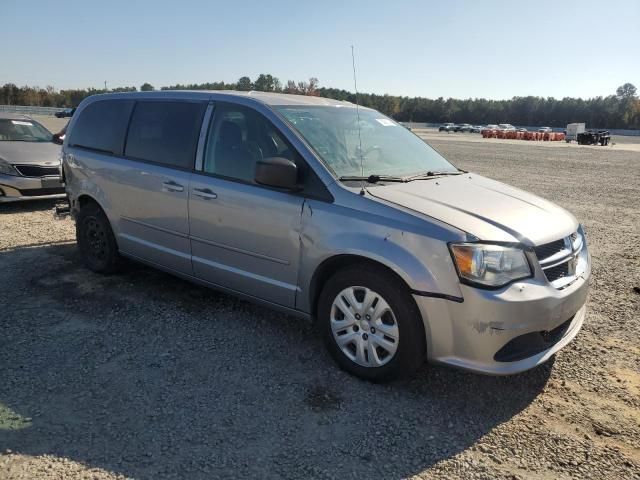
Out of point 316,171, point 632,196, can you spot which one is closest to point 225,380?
point 316,171

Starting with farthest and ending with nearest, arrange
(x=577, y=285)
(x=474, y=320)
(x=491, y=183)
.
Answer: (x=491, y=183), (x=577, y=285), (x=474, y=320)

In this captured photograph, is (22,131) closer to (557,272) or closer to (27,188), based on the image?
(27,188)

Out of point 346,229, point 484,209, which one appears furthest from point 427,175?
point 346,229

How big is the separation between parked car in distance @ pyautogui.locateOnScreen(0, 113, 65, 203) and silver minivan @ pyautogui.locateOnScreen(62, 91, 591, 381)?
156 inches

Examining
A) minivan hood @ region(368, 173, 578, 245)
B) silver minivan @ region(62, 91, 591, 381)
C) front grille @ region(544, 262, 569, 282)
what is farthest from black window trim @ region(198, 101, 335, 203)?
front grille @ region(544, 262, 569, 282)

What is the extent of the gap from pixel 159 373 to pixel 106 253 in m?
2.25

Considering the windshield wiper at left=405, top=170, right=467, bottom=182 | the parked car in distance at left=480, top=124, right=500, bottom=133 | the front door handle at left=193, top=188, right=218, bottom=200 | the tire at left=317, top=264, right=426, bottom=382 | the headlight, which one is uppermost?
the parked car in distance at left=480, top=124, right=500, bottom=133

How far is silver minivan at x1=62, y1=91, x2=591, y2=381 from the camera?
3.04 metres

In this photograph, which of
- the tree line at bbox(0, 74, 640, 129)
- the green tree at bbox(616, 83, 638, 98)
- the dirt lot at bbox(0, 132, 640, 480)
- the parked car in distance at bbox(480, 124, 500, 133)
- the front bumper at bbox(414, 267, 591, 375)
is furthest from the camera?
A: the green tree at bbox(616, 83, 638, 98)

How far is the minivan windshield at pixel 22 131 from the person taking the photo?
954 centimetres

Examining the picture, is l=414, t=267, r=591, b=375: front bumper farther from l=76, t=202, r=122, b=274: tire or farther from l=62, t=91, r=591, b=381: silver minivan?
l=76, t=202, r=122, b=274: tire

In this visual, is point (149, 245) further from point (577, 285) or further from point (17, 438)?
point (577, 285)

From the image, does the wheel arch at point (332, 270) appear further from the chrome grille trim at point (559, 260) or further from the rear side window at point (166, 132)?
the rear side window at point (166, 132)

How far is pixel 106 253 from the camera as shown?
5.33m
